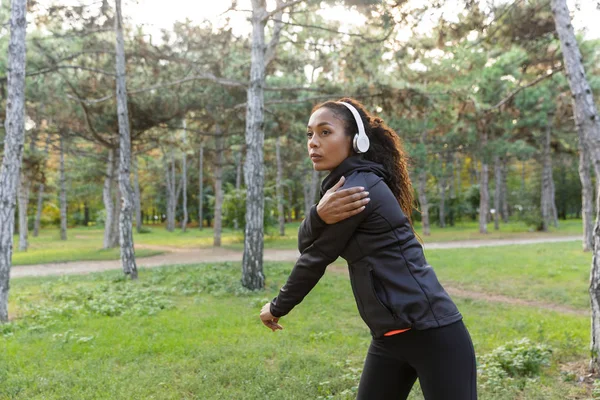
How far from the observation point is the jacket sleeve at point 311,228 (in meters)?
1.96

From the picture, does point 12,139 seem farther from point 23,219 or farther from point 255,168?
point 23,219

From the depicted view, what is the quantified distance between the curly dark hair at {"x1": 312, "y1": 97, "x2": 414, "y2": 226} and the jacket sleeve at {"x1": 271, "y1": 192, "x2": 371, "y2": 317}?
38 centimetres

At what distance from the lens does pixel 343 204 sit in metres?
1.87

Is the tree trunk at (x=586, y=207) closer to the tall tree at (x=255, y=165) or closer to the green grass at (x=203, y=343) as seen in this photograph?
the green grass at (x=203, y=343)

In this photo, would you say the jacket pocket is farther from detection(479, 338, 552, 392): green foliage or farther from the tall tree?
the tall tree

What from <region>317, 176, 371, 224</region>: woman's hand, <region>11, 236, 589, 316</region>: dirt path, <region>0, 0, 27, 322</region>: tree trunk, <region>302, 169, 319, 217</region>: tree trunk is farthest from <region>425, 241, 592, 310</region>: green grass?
<region>0, 0, 27, 322</region>: tree trunk

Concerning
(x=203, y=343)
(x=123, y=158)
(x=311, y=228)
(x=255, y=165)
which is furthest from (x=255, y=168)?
(x=311, y=228)

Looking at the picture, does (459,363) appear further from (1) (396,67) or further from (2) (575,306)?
(1) (396,67)

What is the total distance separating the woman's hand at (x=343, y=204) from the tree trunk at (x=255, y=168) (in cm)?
894

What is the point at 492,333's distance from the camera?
6.77 meters

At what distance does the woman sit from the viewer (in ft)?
6.15

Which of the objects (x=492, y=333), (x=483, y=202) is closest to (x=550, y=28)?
(x=492, y=333)

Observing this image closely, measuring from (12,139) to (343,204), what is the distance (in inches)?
285

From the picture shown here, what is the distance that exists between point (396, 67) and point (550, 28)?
4.91 m
